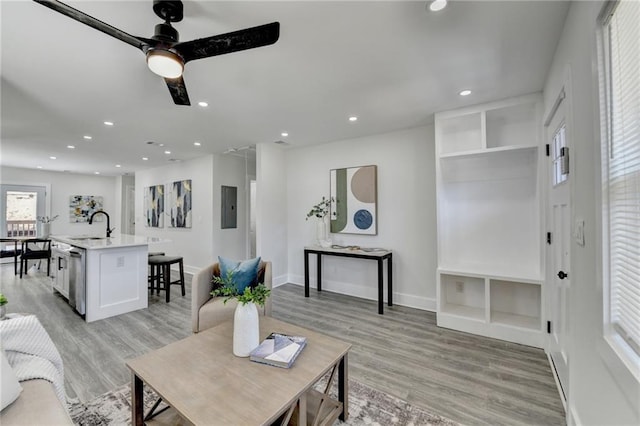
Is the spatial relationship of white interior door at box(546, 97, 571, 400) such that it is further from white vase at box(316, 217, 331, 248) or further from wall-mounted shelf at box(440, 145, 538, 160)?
white vase at box(316, 217, 331, 248)

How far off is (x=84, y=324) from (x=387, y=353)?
3470 mm

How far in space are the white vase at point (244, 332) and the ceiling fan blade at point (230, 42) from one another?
1509 millimetres

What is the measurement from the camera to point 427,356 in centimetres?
249

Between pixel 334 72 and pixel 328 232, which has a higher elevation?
pixel 334 72

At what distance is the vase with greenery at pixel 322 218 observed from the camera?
Answer: 4320mm

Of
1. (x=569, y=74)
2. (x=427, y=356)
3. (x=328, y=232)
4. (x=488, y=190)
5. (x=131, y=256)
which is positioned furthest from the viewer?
(x=328, y=232)

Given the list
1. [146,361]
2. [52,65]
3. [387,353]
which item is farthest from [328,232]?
[52,65]

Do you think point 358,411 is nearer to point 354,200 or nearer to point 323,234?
point 323,234

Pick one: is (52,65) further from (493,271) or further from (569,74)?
(493,271)

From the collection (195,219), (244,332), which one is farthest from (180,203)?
(244,332)

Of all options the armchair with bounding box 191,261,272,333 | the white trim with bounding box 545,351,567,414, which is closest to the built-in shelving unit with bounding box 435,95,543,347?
the white trim with bounding box 545,351,567,414

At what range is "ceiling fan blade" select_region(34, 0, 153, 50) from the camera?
122cm

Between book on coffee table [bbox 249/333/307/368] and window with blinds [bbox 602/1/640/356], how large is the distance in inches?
56.3

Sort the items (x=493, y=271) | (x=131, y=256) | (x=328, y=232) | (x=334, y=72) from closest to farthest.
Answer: (x=334, y=72) < (x=493, y=271) < (x=131, y=256) < (x=328, y=232)
